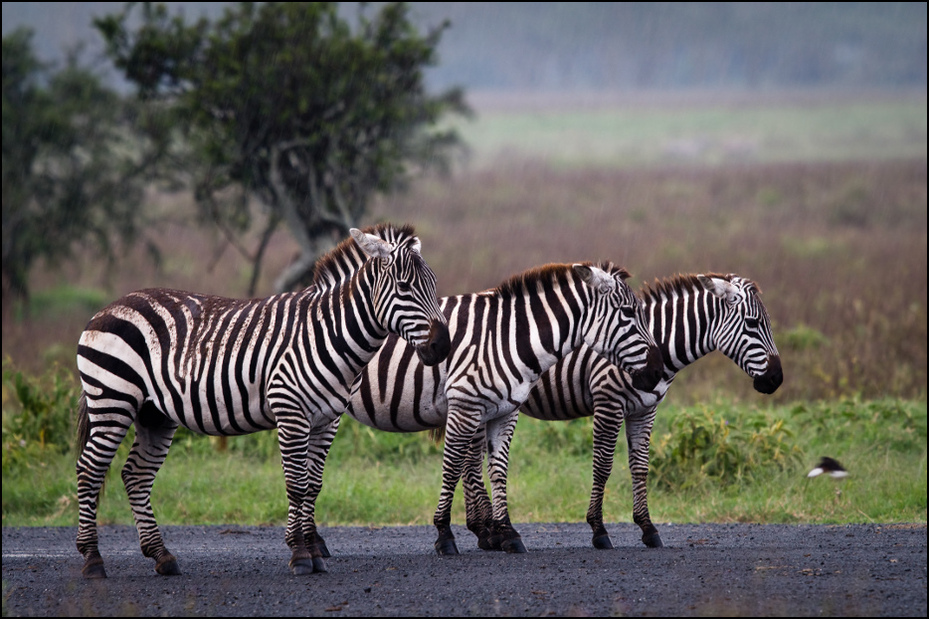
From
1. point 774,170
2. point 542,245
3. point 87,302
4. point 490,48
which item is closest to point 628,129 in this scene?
point 774,170

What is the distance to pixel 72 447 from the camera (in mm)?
11328

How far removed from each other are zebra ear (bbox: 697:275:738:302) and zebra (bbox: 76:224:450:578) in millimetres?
2428

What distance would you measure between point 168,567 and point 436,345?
Result: 2394 mm

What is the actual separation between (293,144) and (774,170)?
34254 millimetres

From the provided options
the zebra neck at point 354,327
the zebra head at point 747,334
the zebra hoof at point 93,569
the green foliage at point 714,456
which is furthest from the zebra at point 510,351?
the green foliage at point 714,456

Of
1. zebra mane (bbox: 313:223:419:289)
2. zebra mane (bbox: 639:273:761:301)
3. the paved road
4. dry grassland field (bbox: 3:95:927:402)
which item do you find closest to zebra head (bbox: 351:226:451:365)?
zebra mane (bbox: 313:223:419:289)

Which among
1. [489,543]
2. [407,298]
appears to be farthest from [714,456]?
[407,298]

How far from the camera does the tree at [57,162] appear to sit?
69.5ft

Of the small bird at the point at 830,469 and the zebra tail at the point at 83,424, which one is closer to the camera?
the zebra tail at the point at 83,424

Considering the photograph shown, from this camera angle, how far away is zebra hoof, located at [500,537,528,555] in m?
7.23

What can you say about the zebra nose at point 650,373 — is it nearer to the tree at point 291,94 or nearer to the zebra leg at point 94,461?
the zebra leg at point 94,461

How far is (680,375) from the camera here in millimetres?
15945

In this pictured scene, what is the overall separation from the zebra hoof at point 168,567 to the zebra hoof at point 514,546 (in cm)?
234

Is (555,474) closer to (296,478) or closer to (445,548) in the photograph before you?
(445,548)
